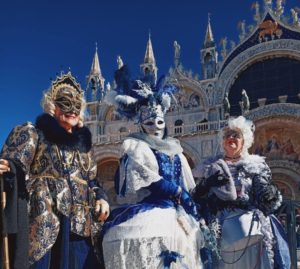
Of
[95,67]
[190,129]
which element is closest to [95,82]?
[95,67]

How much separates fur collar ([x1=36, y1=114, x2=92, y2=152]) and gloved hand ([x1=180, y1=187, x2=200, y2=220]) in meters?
0.77

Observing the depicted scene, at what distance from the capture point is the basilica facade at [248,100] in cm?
1602

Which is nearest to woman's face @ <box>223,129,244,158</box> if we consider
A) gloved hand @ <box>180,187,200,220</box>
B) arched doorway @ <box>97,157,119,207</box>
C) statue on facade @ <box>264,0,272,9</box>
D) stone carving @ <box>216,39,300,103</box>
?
gloved hand @ <box>180,187,200,220</box>

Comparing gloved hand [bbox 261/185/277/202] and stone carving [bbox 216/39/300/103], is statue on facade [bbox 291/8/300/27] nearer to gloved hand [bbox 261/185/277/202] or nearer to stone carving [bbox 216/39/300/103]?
stone carving [bbox 216/39/300/103]

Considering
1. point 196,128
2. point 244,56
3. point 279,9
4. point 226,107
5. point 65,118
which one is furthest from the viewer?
point 279,9

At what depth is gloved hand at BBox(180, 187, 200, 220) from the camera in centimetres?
316

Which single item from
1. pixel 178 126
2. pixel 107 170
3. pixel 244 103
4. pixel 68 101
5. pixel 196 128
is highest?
pixel 244 103

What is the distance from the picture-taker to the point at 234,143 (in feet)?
12.9

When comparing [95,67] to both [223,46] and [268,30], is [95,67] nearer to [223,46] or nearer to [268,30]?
[223,46]

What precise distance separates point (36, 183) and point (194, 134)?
13.9 meters

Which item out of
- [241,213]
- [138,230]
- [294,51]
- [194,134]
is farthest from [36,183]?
[294,51]

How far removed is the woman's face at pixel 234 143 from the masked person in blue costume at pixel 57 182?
124 cm

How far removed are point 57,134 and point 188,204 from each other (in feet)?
3.35

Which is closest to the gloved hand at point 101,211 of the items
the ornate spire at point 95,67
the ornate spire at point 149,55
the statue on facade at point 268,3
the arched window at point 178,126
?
the arched window at point 178,126
